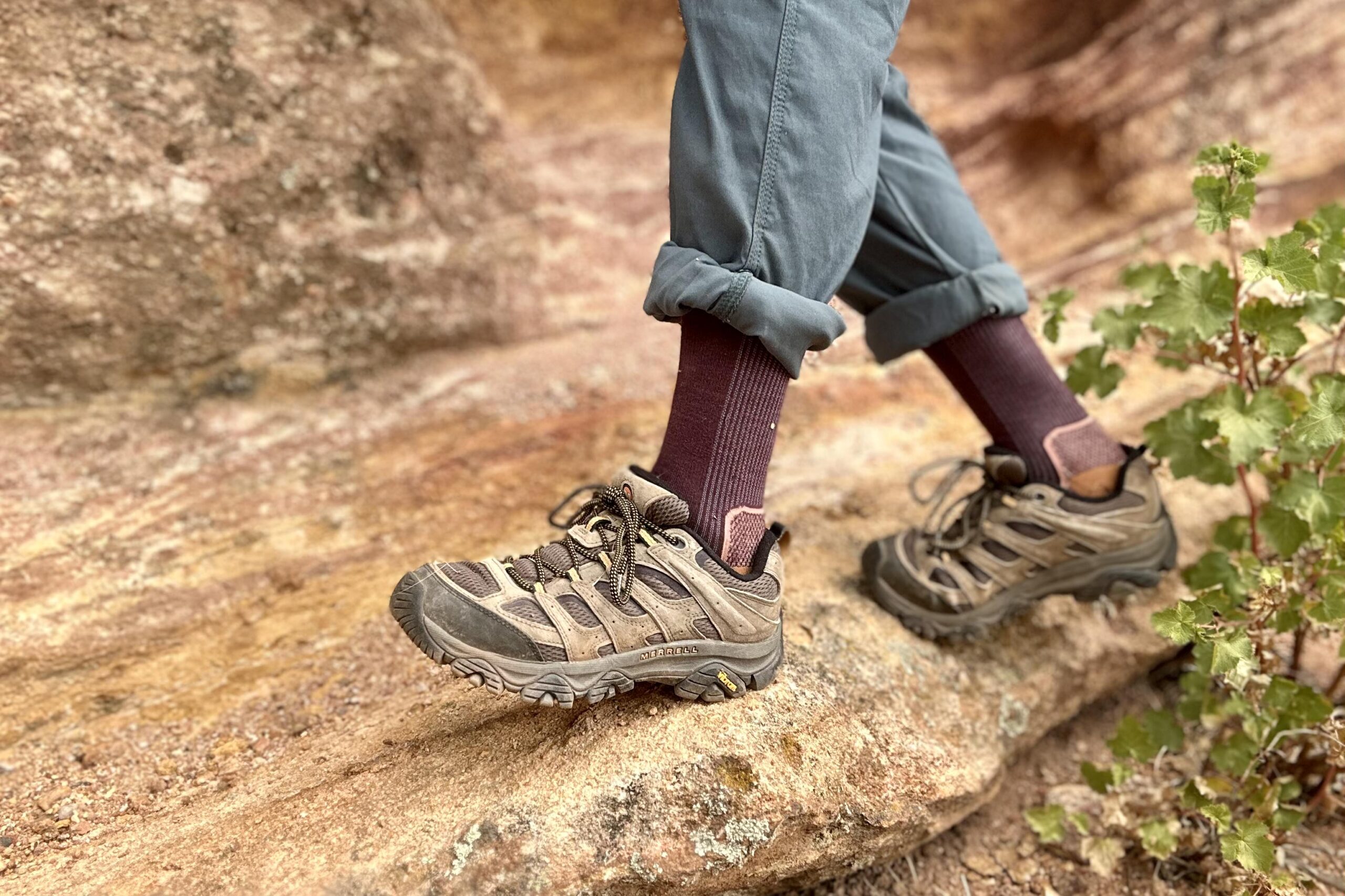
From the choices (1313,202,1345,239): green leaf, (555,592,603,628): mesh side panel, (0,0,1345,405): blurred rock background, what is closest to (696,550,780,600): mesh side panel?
(555,592,603,628): mesh side panel

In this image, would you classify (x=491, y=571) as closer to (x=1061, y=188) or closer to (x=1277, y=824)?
(x=1277, y=824)

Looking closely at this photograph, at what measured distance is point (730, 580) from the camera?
1.21m

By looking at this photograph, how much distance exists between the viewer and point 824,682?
1360 millimetres

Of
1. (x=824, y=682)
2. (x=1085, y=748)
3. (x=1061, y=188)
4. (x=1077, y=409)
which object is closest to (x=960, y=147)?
(x=1061, y=188)

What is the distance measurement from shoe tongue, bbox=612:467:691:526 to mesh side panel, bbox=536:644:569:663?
0.67 feet

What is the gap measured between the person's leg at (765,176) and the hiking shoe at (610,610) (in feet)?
0.68

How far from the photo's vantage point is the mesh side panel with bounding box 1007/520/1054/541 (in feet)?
4.86

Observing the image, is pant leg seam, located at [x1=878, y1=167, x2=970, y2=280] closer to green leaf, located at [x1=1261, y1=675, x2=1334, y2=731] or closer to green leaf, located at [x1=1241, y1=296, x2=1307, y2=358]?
green leaf, located at [x1=1241, y1=296, x2=1307, y2=358]

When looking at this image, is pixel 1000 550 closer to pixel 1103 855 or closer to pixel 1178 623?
pixel 1178 623

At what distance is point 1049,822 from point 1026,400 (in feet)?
2.11

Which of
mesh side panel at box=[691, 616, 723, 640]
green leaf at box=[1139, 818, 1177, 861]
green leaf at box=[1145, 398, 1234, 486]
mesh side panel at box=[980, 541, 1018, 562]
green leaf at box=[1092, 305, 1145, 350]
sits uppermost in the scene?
green leaf at box=[1092, 305, 1145, 350]

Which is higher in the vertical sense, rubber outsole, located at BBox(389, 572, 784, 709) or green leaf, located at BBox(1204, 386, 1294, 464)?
green leaf, located at BBox(1204, 386, 1294, 464)

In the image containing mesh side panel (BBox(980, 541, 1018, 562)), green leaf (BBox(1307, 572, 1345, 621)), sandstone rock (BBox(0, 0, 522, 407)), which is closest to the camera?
green leaf (BBox(1307, 572, 1345, 621))

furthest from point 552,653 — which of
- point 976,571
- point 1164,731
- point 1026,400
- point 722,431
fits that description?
point 1164,731
